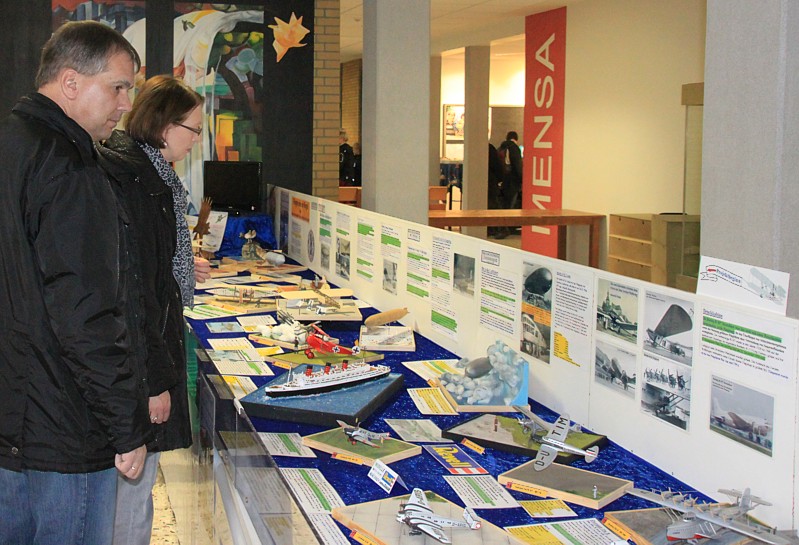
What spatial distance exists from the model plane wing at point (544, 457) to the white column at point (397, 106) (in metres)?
3.62

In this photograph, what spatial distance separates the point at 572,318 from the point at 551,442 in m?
0.52

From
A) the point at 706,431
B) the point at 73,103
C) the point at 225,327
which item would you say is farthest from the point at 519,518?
the point at 225,327

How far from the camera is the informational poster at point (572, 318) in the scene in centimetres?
273

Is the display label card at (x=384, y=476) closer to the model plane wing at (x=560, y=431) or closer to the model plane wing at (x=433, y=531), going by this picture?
the model plane wing at (x=433, y=531)

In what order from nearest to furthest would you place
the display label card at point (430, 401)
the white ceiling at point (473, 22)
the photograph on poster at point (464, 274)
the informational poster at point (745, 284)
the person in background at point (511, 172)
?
the informational poster at point (745, 284) → the display label card at point (430, 401) → the photograph on poster at point (464, 274) → the white ceiling at point (473, 22) → the person in background at point (511, 172)

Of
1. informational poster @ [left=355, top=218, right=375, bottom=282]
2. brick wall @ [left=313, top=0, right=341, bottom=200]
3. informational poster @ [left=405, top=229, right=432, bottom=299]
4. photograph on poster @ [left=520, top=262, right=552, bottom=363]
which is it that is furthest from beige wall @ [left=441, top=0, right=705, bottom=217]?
photograph on poster @ [left=520, top=262, right=552, bottom=363]

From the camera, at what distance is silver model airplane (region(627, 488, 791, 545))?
6.18 feet

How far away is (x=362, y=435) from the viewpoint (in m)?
2.56

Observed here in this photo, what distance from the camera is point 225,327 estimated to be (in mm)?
4137

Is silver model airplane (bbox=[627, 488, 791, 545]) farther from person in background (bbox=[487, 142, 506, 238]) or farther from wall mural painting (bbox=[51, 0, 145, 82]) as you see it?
person in background (bbox=[487, 142, 506, 238])

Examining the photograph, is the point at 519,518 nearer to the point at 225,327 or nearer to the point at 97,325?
the point at 97,325

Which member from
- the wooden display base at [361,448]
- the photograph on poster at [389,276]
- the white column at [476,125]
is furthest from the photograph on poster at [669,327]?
the white column at [476,125]

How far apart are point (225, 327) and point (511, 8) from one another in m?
8.27

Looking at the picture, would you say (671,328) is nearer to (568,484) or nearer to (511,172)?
(568,484)
